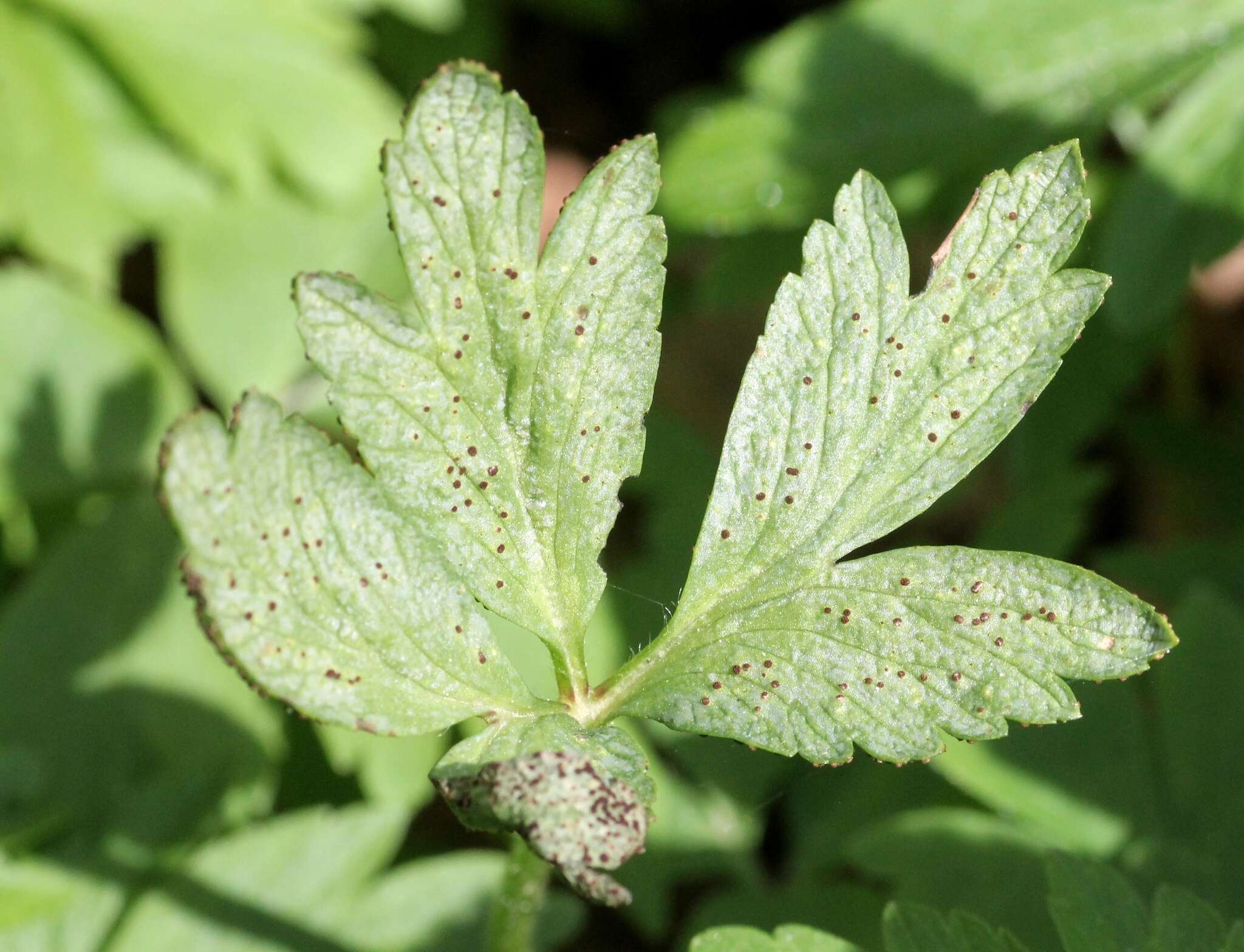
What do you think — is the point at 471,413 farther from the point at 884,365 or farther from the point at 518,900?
the point at 518,900

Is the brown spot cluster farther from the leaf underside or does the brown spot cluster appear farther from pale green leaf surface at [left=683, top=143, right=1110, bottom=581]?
pale green leaf surface at [left=683, top=143, right=1110, bottom=581]

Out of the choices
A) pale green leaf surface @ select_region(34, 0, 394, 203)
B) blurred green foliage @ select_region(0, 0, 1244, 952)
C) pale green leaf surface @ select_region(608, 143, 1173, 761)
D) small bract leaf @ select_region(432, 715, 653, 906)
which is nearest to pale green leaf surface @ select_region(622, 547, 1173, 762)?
pale green leaf surface @ select_region(608, 143, 1173, 761)

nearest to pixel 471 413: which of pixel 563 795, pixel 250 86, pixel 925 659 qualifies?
pixel 563 795

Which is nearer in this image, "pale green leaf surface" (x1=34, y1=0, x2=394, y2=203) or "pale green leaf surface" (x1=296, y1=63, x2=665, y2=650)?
"pale green leaf surface" (x1=296, y1=63, x2=665, y2=650)

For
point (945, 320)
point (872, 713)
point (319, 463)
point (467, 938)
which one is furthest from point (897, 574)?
point (467, 938)

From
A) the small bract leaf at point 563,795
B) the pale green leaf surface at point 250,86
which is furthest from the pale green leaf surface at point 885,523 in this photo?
the pale green leaf surface at point 250,86
